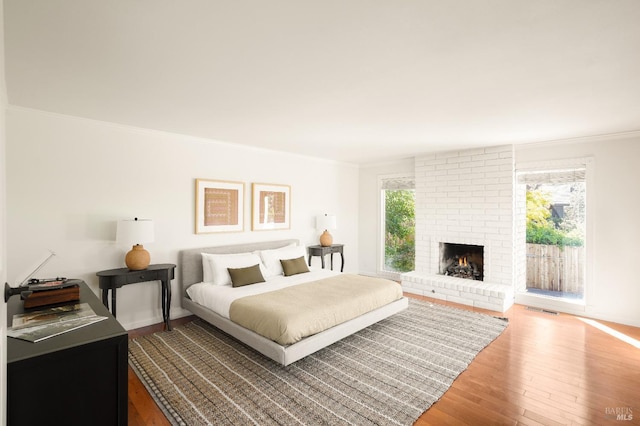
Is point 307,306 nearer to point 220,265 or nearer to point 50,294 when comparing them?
point 220,265

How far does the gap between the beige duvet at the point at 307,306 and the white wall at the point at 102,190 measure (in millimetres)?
1491

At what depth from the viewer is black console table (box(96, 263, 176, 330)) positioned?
3375 millimetres

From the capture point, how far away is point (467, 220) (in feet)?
17.6

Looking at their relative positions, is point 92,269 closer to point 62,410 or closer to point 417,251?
point 62,410

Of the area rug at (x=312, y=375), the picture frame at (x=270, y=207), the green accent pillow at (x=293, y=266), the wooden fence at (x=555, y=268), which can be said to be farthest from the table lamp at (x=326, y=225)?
the wooden fence at (x=555, y=268)

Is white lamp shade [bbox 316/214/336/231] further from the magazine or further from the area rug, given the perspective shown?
the magazine

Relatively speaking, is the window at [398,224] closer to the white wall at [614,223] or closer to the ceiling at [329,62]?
the white wall at [614,223]

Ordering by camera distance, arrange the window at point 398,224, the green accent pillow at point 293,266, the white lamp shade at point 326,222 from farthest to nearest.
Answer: the window at point 398,224
the white lamp shade at point 326,222
the green accent pillow at point 293,266

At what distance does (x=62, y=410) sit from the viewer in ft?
4.84

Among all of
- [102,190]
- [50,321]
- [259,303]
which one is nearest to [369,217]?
[259,303]

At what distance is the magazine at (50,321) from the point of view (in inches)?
64.0

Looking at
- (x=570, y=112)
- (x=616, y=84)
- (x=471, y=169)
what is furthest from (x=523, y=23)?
(x=471, y=169)

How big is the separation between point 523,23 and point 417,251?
4.66 metres

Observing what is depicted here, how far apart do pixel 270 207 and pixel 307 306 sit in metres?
2.48
